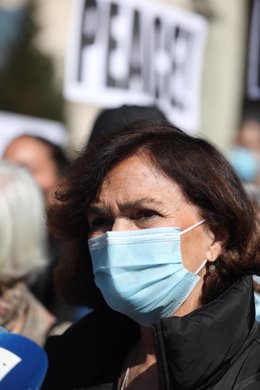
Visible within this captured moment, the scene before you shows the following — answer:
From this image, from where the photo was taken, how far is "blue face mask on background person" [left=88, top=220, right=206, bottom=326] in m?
2.43

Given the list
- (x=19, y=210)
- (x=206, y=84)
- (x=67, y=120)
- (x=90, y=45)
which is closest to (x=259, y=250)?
(x=19, y=210)

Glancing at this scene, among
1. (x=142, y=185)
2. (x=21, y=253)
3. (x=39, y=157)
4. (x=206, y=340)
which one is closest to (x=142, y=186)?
(x=142, y=185)

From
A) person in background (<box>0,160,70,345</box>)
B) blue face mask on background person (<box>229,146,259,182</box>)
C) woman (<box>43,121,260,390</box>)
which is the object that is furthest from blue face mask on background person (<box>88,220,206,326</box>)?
blue face mask on background person (<box>229,146,259,182</box>)

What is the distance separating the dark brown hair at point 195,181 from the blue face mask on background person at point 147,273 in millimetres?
92

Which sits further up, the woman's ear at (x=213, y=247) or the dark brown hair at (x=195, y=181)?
the dark brown hair at (x=195, y=181)

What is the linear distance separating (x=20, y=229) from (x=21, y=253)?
101mm

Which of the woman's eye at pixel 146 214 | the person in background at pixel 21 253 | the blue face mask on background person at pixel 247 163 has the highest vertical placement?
the woman's eye at pixel 146 214

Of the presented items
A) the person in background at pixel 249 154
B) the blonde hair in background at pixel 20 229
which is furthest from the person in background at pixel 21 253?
the person in background at pixel 249 154

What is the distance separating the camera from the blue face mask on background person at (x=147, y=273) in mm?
2430

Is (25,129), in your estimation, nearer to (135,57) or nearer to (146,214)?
(135,57)

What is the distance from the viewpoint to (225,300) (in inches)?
91.3

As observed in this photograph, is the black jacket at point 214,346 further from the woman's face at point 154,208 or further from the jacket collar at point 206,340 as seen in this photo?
the woman's face at point 154,208

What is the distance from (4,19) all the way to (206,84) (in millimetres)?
2567

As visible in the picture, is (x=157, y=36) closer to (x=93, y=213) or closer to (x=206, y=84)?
(x=206, y=84)
